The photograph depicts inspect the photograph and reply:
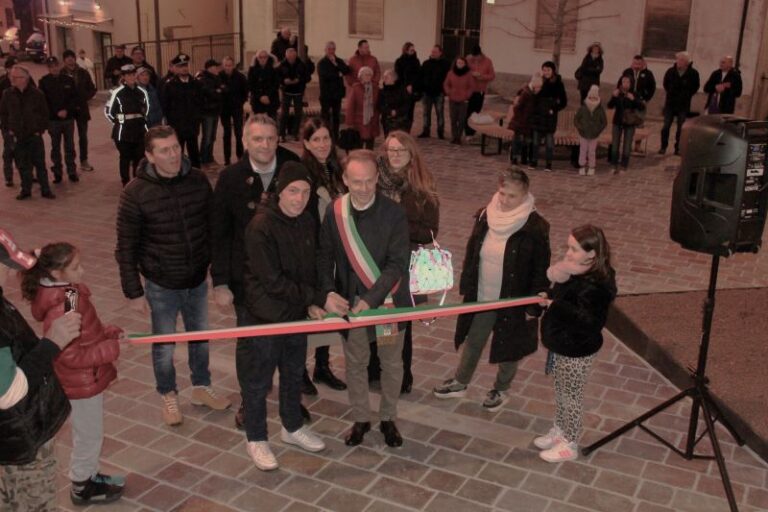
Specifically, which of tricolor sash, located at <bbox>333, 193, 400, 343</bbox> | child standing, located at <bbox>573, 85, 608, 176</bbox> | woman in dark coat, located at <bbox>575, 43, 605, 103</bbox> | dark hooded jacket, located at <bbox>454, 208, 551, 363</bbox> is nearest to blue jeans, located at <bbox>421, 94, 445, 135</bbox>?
woman in dark coat, located at <bbox>575, 43, 605, 103</bbox>

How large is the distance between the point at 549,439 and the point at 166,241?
9.27 feet

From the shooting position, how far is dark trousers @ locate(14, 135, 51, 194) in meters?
11.6

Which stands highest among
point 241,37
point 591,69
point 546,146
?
point 241,37

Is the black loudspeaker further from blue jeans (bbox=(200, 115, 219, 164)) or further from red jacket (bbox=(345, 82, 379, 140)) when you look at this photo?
red jacket (bbox=(345, 82, 379, 140))

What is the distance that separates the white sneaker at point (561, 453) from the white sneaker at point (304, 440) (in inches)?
57.3

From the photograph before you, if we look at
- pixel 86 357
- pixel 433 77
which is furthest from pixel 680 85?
pixel 86 357

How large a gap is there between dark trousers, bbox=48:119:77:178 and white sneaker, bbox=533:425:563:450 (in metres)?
9.48

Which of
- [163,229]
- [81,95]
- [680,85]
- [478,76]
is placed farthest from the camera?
[478,76]

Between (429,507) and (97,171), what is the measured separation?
10.5 m

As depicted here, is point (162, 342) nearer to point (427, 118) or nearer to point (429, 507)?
point (429, 507)

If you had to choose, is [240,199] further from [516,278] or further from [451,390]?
[451,390]

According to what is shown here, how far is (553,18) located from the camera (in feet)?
70.9

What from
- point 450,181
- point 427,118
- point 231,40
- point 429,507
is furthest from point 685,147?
point 231,40

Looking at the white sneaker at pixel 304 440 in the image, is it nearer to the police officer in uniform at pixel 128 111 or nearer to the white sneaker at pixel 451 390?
the white sneaker at pixel 451 390
